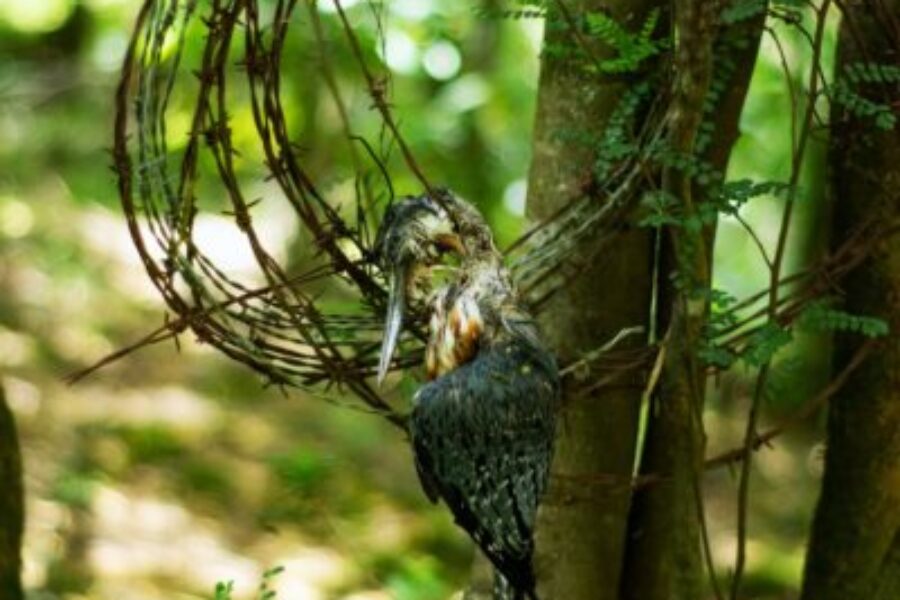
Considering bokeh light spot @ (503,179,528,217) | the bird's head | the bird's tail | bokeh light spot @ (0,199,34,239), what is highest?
bokeh light spot @ (0,199,34,239)

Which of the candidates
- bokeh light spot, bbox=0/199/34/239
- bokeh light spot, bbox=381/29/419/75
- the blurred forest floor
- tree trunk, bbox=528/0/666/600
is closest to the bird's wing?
tree trunk, bbox=528/0/666/600

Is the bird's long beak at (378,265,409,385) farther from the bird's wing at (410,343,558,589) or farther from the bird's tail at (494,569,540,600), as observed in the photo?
the bird's tail at (494,569,540,600)

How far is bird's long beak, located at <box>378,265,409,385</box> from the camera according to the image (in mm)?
2438

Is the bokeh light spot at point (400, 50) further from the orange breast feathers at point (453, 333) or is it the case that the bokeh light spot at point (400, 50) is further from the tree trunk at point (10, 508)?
the orange breast feathers at point (453, 333)

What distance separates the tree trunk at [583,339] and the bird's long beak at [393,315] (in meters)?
0.62

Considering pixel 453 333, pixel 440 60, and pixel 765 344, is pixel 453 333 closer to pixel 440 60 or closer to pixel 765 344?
pixel 765 344

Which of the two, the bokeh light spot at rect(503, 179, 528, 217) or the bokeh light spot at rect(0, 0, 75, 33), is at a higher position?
the bokeh light spot at rect(0, 0, 75, 33)

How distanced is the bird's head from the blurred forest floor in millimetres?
1994

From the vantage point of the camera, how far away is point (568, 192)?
3068 millimetres

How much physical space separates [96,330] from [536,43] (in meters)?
2.60

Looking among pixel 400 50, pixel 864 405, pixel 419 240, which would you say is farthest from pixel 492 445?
pixel 400 50

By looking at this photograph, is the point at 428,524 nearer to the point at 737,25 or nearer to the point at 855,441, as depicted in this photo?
the point at 855,441

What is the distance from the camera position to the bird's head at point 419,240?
8.25ft

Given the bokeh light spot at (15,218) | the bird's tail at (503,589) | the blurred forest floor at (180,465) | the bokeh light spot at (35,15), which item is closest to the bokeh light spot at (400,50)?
the blurred forest floor at (180,465)
